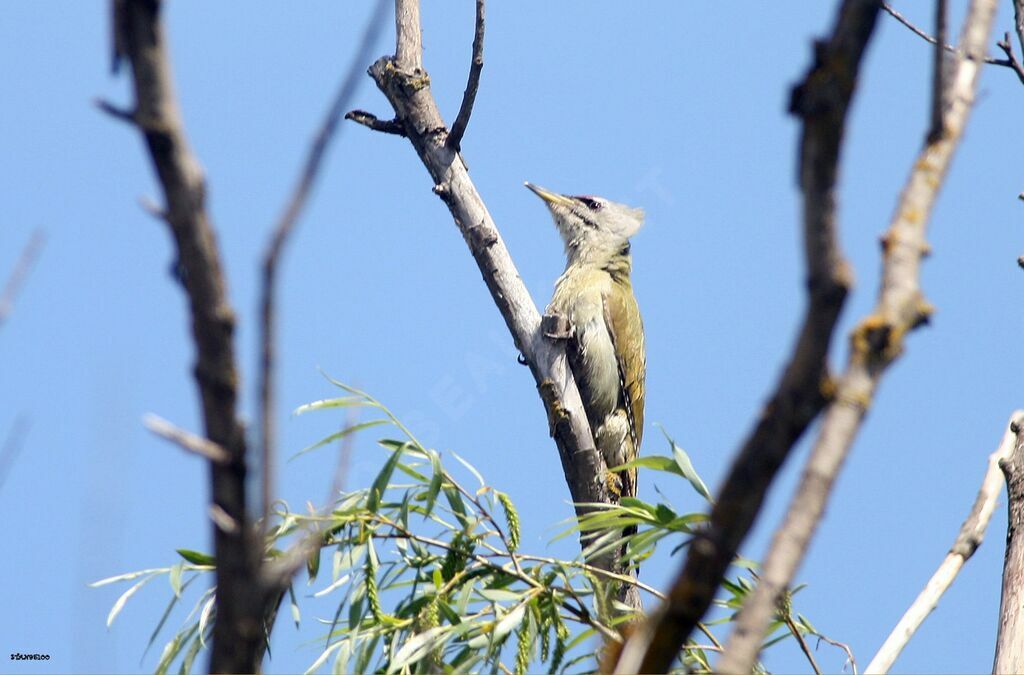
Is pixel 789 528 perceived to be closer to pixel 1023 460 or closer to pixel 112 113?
pixel 112 113

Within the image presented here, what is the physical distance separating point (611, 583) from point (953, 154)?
92.6 inches

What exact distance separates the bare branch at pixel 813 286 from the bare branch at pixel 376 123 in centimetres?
418

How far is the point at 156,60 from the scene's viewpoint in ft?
3.56

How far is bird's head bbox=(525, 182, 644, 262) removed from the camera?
24.0 ft

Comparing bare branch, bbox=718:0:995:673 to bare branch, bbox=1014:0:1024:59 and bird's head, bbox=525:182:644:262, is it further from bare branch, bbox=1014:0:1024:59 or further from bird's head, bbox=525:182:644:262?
bird's head, bbox=525:182:644:262

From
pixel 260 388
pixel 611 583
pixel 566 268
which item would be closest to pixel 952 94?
pixel 260 388

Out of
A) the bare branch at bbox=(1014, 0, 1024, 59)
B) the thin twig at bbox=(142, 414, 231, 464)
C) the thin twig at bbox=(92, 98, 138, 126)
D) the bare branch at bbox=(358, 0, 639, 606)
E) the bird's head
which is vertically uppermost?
the bird's head

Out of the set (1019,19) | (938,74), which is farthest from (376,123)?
(938,74)

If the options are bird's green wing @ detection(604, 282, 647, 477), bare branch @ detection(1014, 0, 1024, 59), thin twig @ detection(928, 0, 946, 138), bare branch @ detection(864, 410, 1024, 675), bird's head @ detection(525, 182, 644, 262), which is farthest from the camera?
bird's head @ detection(525, 182, 644, 262)

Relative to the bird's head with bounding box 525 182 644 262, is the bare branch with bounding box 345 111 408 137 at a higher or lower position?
lower

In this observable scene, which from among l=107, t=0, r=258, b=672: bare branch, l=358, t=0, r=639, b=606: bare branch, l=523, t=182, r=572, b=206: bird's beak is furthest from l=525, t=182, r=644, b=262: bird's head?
l=107, t=0, r=258, b=672: bare branch

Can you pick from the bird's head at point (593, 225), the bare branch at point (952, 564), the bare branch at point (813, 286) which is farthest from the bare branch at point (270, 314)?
the bird's head at point (593, 225)

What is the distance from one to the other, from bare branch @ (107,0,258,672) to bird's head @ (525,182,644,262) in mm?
6211

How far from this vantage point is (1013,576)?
3.79 m
